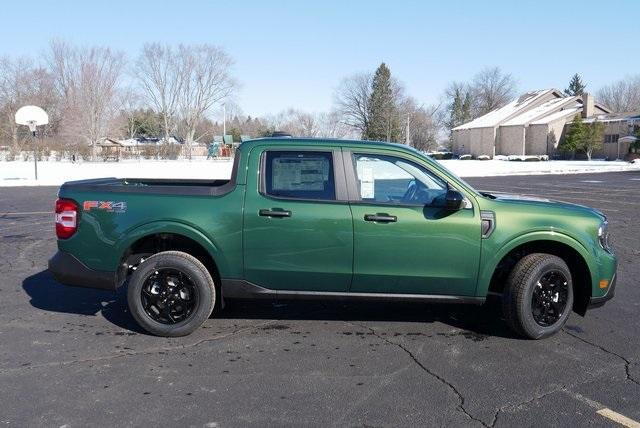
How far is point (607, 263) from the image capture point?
15.7 ft

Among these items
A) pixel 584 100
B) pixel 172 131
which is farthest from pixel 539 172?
pixel 172 131

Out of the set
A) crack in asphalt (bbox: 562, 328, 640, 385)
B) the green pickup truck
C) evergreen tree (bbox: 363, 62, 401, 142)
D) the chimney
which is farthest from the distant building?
the green pickup truck

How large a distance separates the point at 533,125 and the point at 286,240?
2417 inches

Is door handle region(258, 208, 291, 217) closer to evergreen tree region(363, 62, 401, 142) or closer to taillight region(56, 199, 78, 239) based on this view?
taillight region(56, 199, 78, 239)

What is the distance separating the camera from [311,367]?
417 cm

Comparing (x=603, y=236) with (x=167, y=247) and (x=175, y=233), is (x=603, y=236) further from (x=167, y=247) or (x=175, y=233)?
(x=167, y=247)

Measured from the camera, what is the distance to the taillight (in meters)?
4.76

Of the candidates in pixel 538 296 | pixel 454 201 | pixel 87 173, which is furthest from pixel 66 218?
pixel 87 173

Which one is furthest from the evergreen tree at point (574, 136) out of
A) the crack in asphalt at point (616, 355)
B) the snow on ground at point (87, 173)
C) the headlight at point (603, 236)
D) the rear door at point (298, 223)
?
the rear door at point (298, 223)

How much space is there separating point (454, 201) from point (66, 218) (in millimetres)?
3385

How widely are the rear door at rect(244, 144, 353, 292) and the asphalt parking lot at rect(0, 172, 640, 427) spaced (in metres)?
0.59

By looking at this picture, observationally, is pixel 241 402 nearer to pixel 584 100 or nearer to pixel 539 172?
pixel 539 172

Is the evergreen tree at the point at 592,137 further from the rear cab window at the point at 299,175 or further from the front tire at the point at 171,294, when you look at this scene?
the front tire at the point at 171,294

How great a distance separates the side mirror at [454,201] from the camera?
451 cm
